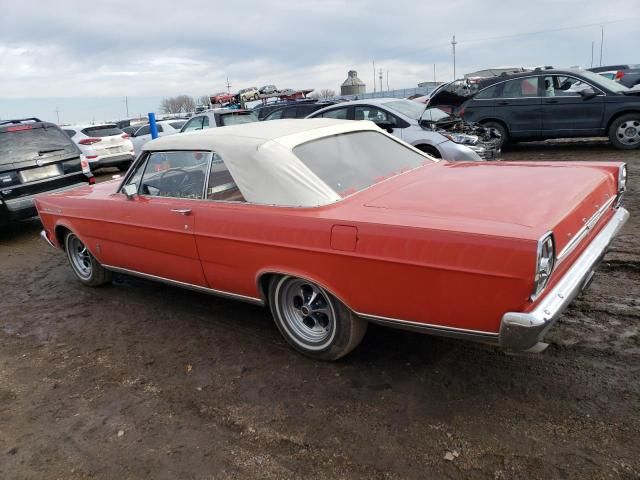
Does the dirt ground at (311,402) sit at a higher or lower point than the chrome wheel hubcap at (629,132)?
lower

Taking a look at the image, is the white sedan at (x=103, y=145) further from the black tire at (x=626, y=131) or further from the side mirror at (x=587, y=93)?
the black tire at (x=626, y=131)

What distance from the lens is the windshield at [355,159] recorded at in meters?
3.29

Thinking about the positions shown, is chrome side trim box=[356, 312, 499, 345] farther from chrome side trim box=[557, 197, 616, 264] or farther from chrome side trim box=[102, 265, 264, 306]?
chrome side trim box=[102, 265, 264, 306]

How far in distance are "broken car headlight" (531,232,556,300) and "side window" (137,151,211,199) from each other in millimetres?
2289

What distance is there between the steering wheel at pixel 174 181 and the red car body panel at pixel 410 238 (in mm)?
125

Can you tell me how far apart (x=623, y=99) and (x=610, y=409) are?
8718 mm

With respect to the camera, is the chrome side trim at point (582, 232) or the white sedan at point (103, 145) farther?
the white sedan at point (103, 145)

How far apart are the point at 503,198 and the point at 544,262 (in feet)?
1.93

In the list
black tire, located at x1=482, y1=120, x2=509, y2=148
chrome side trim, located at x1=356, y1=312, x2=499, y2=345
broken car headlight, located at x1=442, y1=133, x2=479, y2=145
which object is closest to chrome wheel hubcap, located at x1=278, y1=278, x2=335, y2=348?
chrome side trim, located at x1=356, y1=312, x2=499, y2=345

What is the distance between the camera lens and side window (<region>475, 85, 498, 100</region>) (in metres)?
10.8

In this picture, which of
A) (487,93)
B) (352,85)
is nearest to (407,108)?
(487,93)

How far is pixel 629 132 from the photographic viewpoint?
959 centimetres

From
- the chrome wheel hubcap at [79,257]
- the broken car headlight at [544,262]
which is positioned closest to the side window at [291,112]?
the chrome wheel hubcap at [79,257]

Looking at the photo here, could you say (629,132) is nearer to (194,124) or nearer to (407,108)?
(407,108)
